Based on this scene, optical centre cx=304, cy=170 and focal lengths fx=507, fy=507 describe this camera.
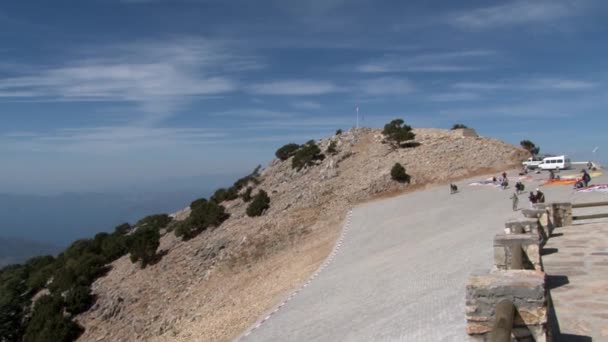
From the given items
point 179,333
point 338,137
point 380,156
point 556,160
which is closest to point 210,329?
point 179,333

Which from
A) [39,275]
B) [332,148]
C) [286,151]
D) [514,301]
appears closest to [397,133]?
[332,148]

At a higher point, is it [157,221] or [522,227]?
[522,227]

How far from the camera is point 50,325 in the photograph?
970 inches

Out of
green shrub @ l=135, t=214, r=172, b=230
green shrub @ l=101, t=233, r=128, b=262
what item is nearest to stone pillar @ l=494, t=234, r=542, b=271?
green shrub @ l=101, t=233, r=128, b=262

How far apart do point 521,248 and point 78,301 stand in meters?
25.5

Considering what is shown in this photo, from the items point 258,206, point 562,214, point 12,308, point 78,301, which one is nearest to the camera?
point 562,214

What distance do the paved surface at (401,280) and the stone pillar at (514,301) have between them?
3.43 m

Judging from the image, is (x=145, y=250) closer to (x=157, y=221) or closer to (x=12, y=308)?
(x=12, y=308)

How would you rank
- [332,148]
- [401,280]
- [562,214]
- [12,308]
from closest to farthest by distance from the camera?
[401,280], [562,214], [12,308], [332,148]

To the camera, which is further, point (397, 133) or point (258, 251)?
point (397, 133)

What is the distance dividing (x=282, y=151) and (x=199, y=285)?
2885 cm

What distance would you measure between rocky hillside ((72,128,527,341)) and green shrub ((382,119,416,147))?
3.43 feet

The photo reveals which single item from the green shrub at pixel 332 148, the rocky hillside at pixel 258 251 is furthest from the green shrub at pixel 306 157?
the green shrub at pixel 332 148

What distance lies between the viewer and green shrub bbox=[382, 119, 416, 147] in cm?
4519
